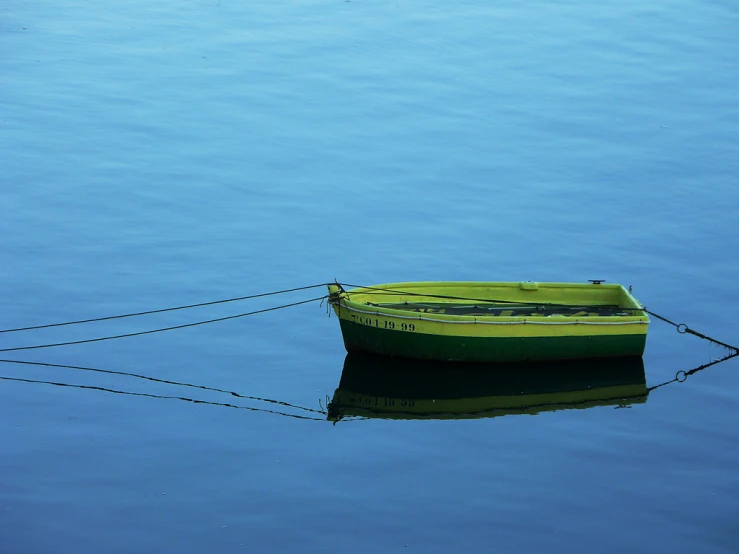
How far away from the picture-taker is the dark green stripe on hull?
23.1m

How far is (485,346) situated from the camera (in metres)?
23.2

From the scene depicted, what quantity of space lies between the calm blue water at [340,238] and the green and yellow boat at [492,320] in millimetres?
1098

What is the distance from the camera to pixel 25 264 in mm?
27062

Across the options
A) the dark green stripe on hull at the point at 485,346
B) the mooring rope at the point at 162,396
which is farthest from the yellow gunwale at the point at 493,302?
the mooring rope at the point at 162,396

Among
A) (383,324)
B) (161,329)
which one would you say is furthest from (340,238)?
(383,324)

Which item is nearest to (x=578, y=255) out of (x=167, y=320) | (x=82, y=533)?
(x=167, y=320)

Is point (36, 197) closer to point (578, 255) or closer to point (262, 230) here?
point (262, 230)

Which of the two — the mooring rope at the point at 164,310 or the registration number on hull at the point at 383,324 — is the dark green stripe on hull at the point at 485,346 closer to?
the registration number on hull at the point at 383,324

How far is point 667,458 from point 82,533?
9.04m

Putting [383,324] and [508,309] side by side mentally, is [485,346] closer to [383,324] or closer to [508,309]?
[508,309]

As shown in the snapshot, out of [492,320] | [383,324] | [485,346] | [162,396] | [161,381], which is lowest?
[162,396]

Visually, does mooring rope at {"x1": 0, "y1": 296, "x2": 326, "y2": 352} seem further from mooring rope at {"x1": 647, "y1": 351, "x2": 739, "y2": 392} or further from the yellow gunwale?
mooring rope at {"x1": 647, "y1": 351, "x2": 739, "y2": 392}

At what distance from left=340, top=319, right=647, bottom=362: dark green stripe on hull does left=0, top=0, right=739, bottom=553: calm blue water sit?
0.84 metres

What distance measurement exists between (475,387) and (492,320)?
1228 millimetres
